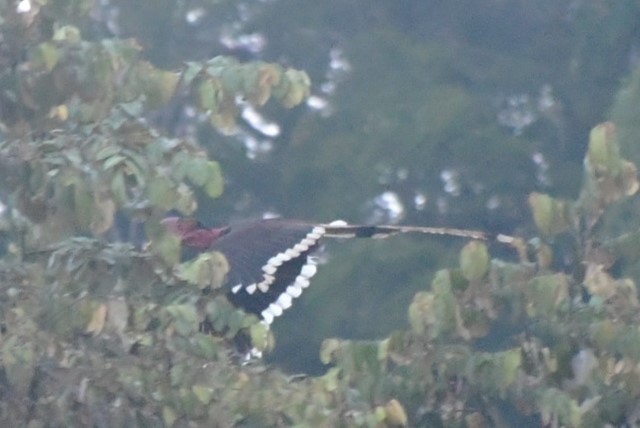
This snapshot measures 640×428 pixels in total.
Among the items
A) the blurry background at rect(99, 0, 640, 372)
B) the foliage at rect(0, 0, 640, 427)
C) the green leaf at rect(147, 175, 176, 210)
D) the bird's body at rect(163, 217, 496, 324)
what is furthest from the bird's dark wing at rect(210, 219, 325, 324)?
the blurry background at rect(99, 0, 640, 372)

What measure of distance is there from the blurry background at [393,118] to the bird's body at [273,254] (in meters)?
4.29

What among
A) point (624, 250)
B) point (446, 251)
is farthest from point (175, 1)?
point (624, 250)

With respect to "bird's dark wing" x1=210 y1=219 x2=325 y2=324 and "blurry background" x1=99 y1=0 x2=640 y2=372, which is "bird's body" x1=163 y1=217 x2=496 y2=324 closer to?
"bird's dark wing" x1=210 y1=219 x2=325 y2=324

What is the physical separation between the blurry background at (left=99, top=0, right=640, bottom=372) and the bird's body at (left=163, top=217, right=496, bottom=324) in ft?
14.1

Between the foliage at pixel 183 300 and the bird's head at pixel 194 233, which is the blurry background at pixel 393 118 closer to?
the bird's head at pixel 194 233

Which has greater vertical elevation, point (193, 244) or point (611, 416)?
point (193, 244)

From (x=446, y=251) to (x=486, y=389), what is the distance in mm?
5074

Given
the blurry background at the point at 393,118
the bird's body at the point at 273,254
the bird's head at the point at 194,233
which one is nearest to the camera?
the bird's body at the point at 273,254

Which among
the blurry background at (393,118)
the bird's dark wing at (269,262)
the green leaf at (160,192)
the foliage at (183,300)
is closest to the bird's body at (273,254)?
the bird's dark wing at (269,262)

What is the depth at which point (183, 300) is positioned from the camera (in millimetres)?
3287

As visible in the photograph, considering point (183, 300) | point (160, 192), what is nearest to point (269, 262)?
point (183, 300)

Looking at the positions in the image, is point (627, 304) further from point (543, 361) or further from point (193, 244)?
point (193, 244)

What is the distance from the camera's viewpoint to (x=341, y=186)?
908cm

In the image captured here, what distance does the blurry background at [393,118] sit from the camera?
338 inches
